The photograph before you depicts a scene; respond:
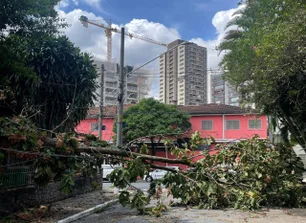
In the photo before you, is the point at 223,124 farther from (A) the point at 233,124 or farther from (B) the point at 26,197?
(B) the point at 26,197

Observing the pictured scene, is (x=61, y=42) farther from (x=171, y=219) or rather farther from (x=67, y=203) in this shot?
(x=171, y=219)

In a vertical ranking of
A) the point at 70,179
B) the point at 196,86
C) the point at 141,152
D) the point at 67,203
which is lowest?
the point at 67,203

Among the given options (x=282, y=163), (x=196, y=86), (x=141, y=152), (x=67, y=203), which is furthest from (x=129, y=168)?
(x=196, y=86)

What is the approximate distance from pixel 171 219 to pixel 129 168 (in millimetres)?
2453

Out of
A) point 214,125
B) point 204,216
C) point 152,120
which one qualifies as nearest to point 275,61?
point 204,216

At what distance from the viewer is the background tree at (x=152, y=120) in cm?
2992

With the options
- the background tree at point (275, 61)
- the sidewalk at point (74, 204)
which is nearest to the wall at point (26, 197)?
the sidewalk at point (74, 204)

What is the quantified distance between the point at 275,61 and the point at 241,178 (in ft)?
14.8

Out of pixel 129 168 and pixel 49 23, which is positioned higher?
pixel 49 23

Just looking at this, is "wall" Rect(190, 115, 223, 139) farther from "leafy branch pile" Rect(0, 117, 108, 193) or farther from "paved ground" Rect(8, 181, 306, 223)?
"leafy branch pile" Rect(0, 117, 108, 193)

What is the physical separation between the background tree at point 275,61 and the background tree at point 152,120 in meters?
16.5

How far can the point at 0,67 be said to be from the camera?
913cm

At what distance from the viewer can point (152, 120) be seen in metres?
30.6

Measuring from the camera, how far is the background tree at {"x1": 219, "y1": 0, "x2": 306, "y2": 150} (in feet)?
28.8
